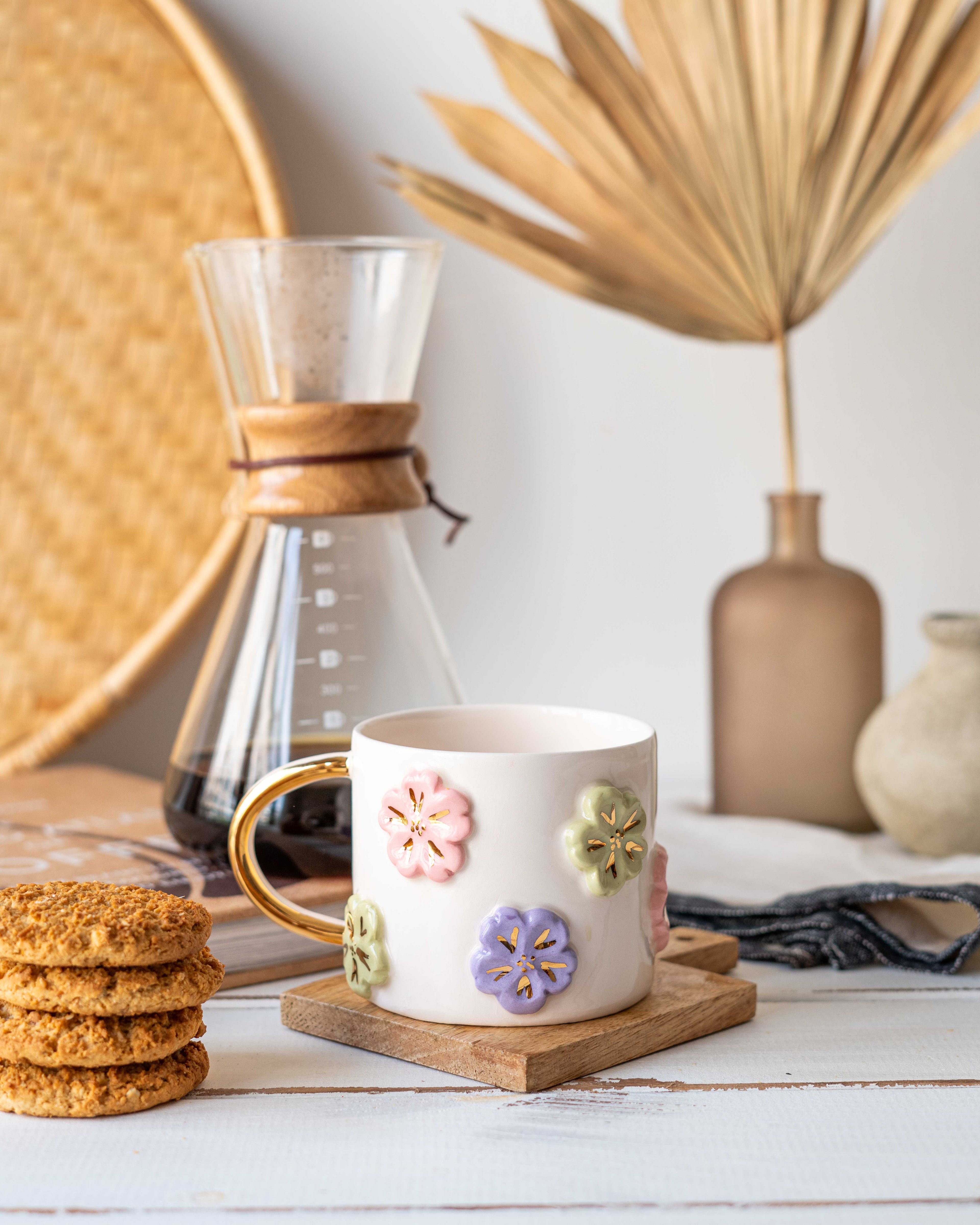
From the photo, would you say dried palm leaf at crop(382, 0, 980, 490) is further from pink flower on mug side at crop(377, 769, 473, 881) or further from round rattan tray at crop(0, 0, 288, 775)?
pink flower on mug side at crop(377, 769, 473, 881)

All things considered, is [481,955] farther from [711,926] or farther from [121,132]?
[121,132]

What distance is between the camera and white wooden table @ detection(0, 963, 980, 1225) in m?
0.35

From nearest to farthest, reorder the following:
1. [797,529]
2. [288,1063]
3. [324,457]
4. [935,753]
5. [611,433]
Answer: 1. [288,1063]
2. [324,457]
3. [935,753]
4. [797,529]
5. [611,433]

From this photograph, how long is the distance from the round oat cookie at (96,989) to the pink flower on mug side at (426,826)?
8 cm

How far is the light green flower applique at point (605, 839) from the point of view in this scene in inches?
16.7

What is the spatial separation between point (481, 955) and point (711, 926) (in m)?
0.20

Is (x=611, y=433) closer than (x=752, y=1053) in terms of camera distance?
No

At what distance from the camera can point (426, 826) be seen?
0.43 metres

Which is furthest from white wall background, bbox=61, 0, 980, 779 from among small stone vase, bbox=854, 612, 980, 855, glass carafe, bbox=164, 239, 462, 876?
glass carafe, bbox=164, 239, 462, 876

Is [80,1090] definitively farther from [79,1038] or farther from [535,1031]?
[535,1031]

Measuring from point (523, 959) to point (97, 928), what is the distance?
5.2 inches

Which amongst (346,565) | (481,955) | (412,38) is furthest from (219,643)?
(412,38)

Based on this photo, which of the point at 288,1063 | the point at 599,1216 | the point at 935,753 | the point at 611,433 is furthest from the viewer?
the point at 611,433

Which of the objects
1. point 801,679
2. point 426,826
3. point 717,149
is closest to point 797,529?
point 801,679
